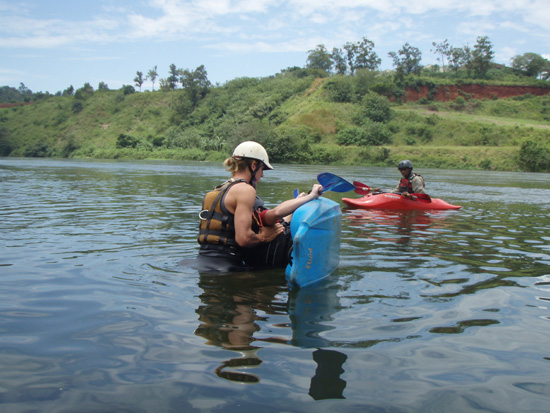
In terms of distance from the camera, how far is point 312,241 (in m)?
4.76

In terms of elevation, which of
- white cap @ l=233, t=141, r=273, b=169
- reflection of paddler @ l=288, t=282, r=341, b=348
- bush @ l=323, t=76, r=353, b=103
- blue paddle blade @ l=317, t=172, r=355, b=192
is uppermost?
bush @ l=323, t=76, r=353, b=103

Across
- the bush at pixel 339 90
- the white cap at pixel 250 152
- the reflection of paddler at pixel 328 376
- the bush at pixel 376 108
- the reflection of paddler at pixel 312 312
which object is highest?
the bush at pixel 339 90

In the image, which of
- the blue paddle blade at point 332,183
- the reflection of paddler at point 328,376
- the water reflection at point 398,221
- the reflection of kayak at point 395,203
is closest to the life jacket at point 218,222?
the blue paddle blade at point 332,183

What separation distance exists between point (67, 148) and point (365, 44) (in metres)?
61.3

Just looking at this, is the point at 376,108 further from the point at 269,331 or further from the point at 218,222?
the point at 269,331

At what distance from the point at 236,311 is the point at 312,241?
1.19 m

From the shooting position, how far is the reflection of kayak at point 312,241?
467 centimetres

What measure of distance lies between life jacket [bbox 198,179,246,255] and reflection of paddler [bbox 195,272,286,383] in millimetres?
345

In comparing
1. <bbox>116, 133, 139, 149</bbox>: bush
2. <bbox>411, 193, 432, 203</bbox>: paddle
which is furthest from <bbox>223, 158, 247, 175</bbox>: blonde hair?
<bbox>116, 133, 139, 149</bbox>: bush

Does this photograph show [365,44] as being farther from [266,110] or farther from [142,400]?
[142,400]

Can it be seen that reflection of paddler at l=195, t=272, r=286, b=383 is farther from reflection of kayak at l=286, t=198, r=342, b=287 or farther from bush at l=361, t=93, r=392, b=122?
bush at l=361, t=93, r=392, b=122

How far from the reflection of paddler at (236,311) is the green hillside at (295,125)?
44160 millimetres

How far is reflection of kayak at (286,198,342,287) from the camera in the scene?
4.67 meters

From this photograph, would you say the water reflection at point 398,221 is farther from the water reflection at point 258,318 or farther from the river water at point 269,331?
the water reflection at point 258,318
